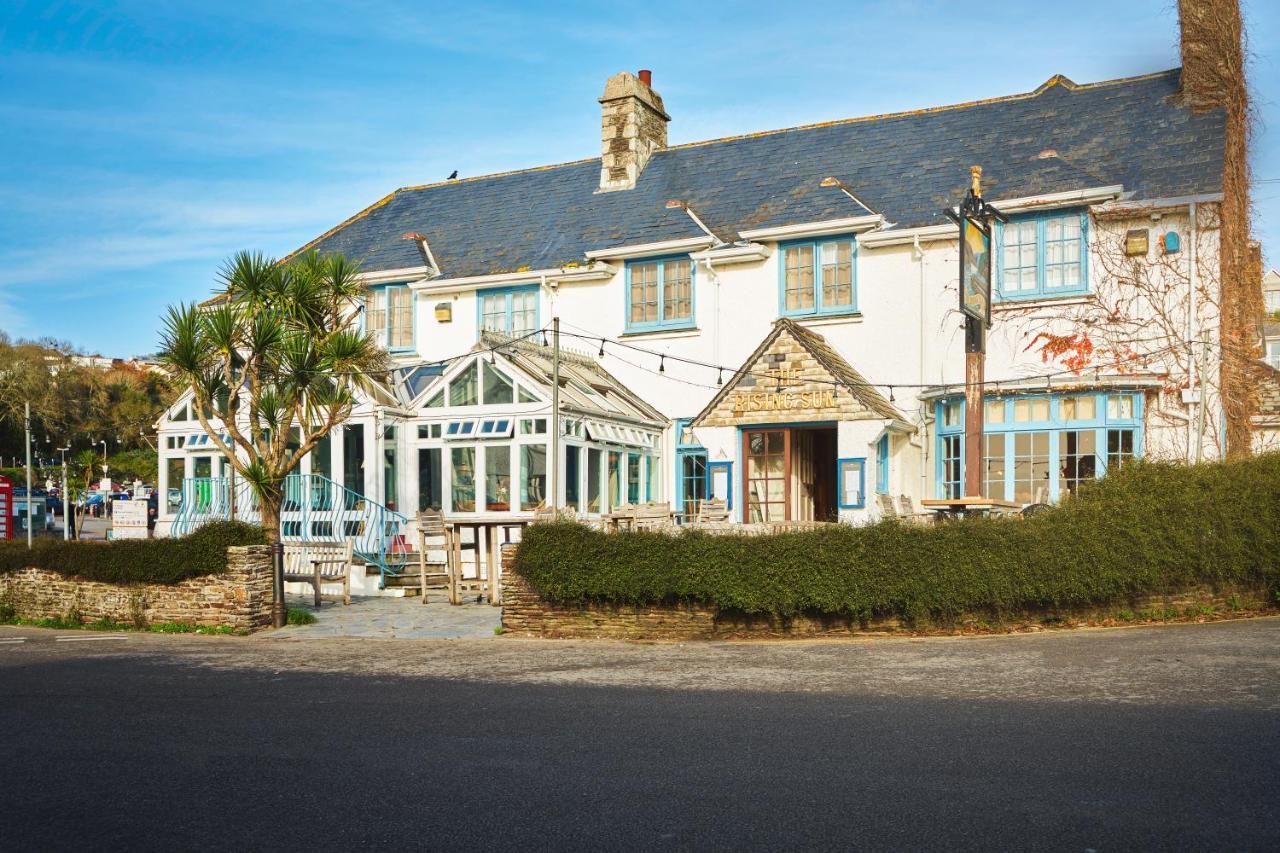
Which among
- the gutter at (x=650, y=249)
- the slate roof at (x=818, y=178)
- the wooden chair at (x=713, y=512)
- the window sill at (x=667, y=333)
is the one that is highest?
the slate roof at (x=818, y=178)

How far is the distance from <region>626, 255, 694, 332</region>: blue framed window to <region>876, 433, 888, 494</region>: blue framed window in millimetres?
4743

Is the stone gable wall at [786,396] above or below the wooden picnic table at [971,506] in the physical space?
above

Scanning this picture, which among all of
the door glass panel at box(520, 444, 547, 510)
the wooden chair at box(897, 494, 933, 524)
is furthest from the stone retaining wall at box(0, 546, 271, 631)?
the wooden chair at box(897, 494, 933, 524)

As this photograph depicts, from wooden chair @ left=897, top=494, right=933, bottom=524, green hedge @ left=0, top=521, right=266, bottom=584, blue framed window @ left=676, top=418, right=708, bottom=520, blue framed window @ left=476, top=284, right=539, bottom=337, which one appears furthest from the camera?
blue framed window @ left=476, top=284, right=539, bottom=337

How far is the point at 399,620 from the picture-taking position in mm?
16734

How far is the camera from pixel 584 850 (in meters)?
5.75

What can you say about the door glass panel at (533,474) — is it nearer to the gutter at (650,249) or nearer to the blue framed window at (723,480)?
the blue framed window at (723,480)

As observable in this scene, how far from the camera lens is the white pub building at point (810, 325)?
64.7ft

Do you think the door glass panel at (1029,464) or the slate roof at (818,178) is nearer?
the door glass panel at (1029,464)

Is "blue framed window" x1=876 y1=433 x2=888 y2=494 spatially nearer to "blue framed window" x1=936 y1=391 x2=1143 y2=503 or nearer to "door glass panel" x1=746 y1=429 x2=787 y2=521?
"blue framed window" x1=936 y1=391 x2=1143 y2=503

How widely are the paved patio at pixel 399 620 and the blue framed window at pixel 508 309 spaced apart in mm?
7331

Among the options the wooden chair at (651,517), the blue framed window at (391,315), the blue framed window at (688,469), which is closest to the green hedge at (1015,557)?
the wooden chair at (651,517)

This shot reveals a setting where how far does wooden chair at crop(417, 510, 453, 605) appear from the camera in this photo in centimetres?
1884

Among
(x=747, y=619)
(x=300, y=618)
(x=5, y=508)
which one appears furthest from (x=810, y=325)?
(x=5, y=508)
